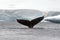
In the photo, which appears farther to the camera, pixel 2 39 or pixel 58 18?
pixel 58 18

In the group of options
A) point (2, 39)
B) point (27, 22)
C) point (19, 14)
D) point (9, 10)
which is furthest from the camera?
point (9, 10)

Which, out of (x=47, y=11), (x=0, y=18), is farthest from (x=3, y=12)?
(x=47, y=11)

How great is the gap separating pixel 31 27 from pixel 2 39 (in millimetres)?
2134

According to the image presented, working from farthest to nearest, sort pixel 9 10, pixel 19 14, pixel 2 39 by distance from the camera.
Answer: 1. pixel 9 10
2. pixel 19 14
3. pixel 2 39

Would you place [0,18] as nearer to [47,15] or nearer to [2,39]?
[47,15]

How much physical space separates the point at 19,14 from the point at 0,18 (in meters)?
0.78

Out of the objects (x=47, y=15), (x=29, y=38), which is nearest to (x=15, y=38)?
(x=29, y=38)

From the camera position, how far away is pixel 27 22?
277 inches

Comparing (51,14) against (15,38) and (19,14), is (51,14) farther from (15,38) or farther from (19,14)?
(15,38)

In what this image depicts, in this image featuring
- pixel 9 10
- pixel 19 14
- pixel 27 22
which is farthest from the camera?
pixel 9 10

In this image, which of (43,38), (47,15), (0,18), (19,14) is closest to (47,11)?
(47,15)

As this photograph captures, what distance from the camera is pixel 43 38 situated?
5.53m

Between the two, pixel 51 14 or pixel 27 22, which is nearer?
pixel 27 22

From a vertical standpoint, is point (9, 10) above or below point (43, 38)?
above
